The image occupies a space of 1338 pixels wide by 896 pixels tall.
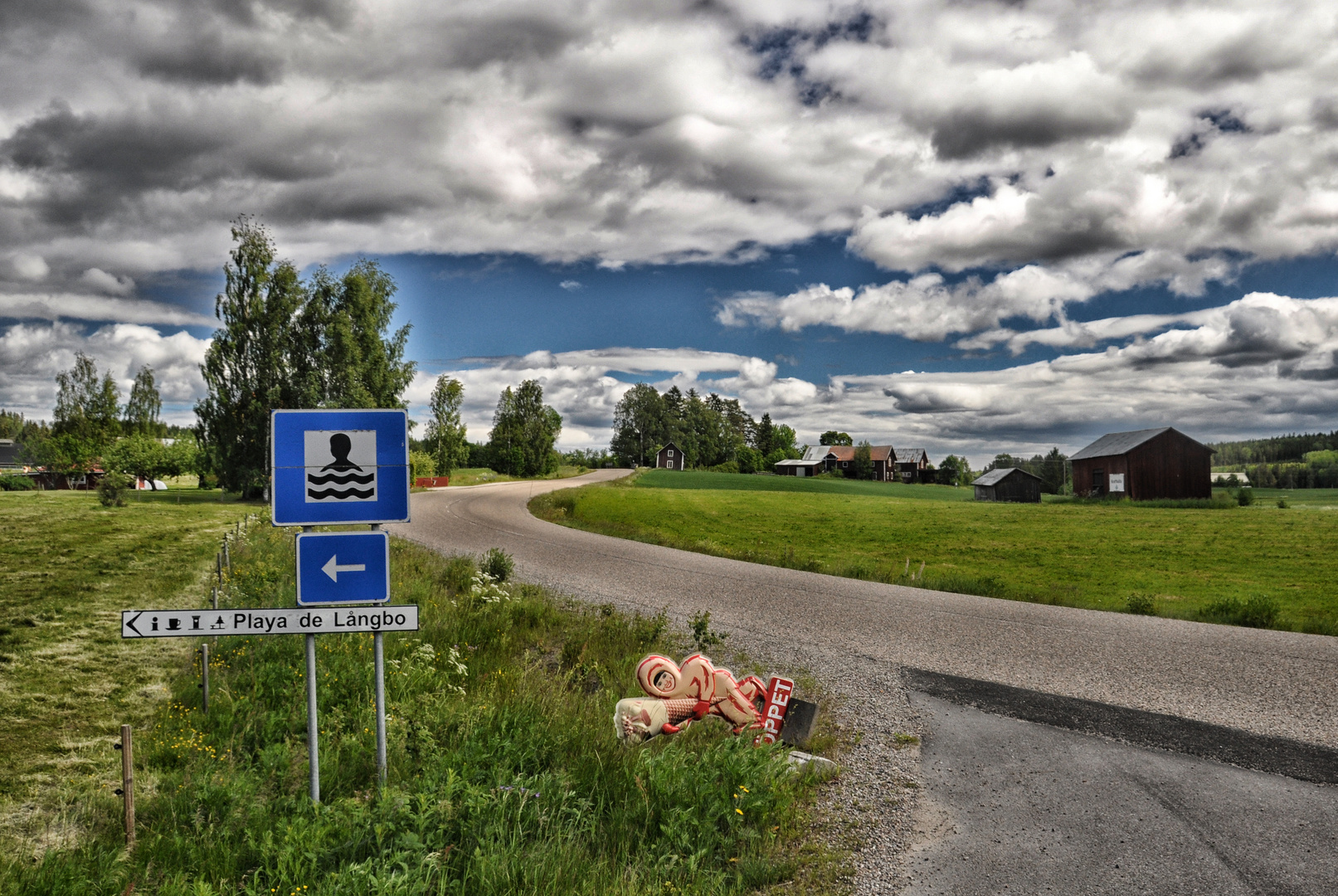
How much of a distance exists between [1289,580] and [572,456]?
10270 cm

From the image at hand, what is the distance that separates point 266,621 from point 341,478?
103cm

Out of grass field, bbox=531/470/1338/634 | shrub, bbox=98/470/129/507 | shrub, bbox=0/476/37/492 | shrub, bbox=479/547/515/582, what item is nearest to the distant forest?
grass field, bbox=531/470/1338/634

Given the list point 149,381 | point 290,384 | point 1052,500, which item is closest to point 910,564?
point 290,384

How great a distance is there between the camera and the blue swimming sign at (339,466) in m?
4.76

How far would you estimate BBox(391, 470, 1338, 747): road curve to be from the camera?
8531 mm

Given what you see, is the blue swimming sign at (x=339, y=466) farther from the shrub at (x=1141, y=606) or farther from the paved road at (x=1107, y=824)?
the shrub at (x=1141, y=606)

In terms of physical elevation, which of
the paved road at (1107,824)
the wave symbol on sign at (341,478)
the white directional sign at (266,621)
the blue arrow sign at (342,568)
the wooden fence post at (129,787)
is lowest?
the paved road at (1107,824)

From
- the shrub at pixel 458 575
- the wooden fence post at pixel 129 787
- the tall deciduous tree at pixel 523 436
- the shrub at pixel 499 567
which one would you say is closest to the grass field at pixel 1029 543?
the shrub at pixel 499 567

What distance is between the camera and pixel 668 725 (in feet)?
20.1

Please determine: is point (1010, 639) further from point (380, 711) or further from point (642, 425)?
point (642, 425)

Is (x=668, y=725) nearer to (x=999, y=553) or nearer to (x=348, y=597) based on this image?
(x=348, y=597)

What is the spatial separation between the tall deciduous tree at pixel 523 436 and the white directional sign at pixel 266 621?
84.8 m

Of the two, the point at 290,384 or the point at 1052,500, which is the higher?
the point at 290,384

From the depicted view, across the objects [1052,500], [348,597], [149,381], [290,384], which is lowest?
[1052,500]
